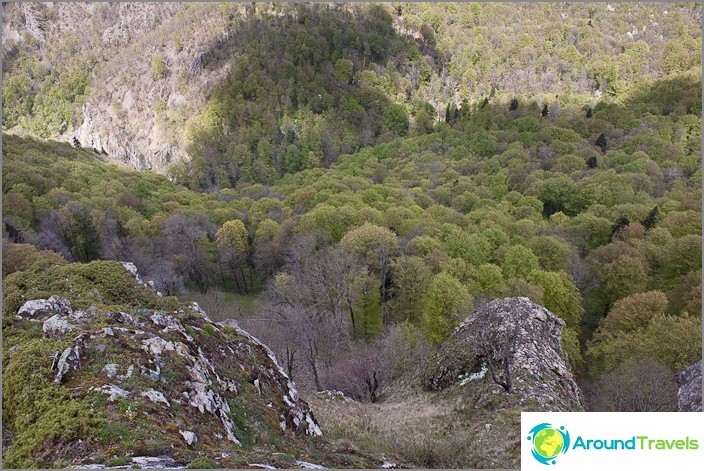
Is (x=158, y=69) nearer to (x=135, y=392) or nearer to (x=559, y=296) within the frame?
(x=559, y=296)

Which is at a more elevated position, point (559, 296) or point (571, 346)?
point (559, 296)

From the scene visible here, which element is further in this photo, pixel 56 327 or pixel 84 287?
pixel 84 287

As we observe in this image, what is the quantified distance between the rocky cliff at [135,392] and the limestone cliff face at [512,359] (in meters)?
9.35

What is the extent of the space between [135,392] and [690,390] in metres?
23.0

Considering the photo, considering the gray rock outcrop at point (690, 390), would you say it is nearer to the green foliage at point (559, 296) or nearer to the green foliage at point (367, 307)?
the green foliage at point (559, 296)

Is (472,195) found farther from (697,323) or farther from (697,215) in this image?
(697,323)

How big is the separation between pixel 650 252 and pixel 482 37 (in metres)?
179

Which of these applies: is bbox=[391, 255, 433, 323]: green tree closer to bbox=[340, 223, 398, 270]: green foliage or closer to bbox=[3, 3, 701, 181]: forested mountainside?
bbox=[340, 223, 398, 270]: green foliage

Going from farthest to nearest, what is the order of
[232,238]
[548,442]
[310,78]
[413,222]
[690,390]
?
1. [310,78]
2. [232,238]
3. [413,222]
4. [690,390]
5. [548,442]

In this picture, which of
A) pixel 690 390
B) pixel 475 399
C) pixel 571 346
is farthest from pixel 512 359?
pixel 571 346

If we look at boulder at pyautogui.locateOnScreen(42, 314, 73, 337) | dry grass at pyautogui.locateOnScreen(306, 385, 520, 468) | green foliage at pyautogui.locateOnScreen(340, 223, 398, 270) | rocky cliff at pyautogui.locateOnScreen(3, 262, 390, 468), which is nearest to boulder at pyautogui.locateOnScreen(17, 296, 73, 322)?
rocky cliff at pyautogui.locateOnScreen(3, 262, 390, 468)

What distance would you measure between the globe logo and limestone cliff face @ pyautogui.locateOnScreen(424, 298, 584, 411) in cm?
662

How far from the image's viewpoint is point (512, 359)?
20.5 metres

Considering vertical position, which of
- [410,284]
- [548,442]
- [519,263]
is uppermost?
[548,442]
